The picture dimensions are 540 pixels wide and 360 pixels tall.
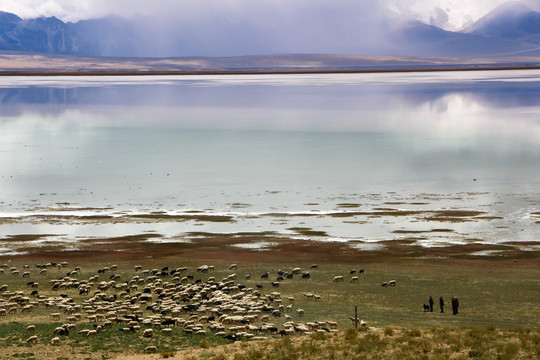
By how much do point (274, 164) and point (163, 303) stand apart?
133 ft

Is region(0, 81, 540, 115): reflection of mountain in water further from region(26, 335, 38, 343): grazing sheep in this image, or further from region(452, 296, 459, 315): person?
region(26, 335, 38, 343): grazing sheep

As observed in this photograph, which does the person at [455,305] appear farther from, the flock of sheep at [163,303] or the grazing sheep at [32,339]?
the grazing sheep at [32,339]

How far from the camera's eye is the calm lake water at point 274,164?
48.8m

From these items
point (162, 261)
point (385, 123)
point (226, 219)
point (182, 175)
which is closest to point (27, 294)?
point (162, 261)

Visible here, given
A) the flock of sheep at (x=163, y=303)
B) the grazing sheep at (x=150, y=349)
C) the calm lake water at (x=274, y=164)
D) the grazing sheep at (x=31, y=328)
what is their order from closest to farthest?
the grazing sheep at (x=150, y=349), the grazing sheep at (x=31, y=328), the flock of sheep at (x=163, y=303), the calm lake water at (x=274, y=164)

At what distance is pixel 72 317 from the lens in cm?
2841

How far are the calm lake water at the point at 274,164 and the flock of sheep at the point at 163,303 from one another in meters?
10.00

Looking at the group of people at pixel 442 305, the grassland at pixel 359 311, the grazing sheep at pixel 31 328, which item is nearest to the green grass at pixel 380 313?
the grassland at pixel 359 311

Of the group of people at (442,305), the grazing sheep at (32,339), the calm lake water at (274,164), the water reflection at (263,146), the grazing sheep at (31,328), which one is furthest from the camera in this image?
the water reflection at (263,146)

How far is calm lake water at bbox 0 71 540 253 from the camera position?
48750mm

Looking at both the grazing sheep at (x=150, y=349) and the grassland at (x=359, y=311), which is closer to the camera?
the grassland at (x=359, y=311)

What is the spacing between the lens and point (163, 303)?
30.8 m

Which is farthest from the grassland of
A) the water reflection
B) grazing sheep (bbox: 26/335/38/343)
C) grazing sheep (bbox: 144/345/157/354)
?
the water reflection

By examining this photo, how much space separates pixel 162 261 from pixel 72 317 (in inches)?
443
